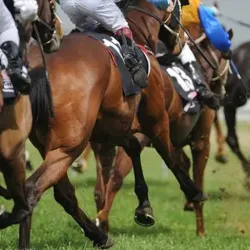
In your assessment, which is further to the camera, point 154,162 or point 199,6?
point 154,162

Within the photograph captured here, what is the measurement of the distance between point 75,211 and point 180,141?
253 cm

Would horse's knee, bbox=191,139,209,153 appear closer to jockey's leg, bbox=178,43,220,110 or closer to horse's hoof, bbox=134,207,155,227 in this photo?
jockey's leg, bbox=178,43,220,110

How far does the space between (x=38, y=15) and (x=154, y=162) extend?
38.3 ft

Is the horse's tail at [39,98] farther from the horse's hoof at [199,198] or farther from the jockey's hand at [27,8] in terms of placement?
the horse's hoof at [199,198]

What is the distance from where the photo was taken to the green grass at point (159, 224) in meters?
7.87

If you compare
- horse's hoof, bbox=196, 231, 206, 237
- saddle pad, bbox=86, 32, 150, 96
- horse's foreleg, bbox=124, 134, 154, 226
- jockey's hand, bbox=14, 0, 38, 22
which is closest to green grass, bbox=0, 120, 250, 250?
horse's hoof, bbox=196, 231, 206, 237

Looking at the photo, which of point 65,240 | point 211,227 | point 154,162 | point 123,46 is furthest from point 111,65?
point 154,162

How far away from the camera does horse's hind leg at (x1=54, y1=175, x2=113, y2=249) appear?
7574 millimetres

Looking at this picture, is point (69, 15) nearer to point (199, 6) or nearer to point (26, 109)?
point (26, 109)

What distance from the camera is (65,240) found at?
814cm

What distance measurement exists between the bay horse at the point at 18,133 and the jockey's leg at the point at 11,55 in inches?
4.2

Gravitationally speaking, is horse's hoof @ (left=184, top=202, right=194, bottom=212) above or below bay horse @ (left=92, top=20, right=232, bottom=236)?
below

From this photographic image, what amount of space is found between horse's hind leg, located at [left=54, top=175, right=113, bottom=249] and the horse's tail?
0.88 meters

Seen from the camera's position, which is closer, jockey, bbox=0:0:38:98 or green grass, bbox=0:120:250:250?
jockey, bbox=0:0:38:98
